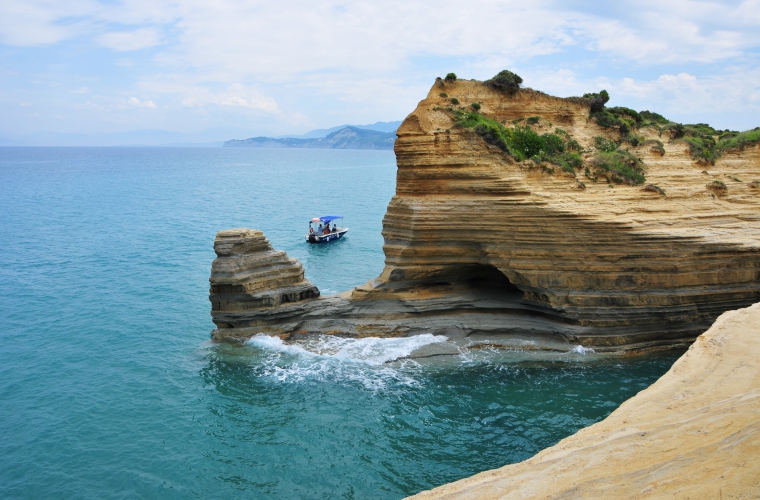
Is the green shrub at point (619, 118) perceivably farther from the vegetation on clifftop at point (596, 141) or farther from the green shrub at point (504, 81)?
the green shrub at point (504, 81)

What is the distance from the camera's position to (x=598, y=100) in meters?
Answer: 30.3

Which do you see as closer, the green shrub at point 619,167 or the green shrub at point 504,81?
the green shrub at point 619,167

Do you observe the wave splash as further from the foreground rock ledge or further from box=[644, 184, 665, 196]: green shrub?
box=[644, 184, 665, 196]: green shrub

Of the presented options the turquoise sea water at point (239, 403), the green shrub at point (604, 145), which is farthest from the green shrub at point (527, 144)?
the turquoise sea water at point (239, 403)

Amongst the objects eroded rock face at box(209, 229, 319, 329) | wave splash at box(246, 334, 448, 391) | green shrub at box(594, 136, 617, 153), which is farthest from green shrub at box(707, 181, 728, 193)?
eroded rock face at box(209, 229, 319, 329)

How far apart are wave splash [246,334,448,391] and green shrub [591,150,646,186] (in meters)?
10.7

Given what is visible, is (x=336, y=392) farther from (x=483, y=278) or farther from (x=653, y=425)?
(x=653, y=425)

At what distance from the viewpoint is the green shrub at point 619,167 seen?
25.1 metres

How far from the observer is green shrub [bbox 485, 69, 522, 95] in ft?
91.3

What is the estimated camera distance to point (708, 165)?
88.2 feet

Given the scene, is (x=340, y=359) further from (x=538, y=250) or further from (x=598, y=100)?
(x=598, y=100)

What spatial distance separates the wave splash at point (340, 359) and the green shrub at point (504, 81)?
1307 cm

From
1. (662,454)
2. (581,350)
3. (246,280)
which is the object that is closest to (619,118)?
(581,350)

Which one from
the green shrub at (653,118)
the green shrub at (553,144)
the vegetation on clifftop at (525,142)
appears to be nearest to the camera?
the vegetation on clifftop at (525,142)
